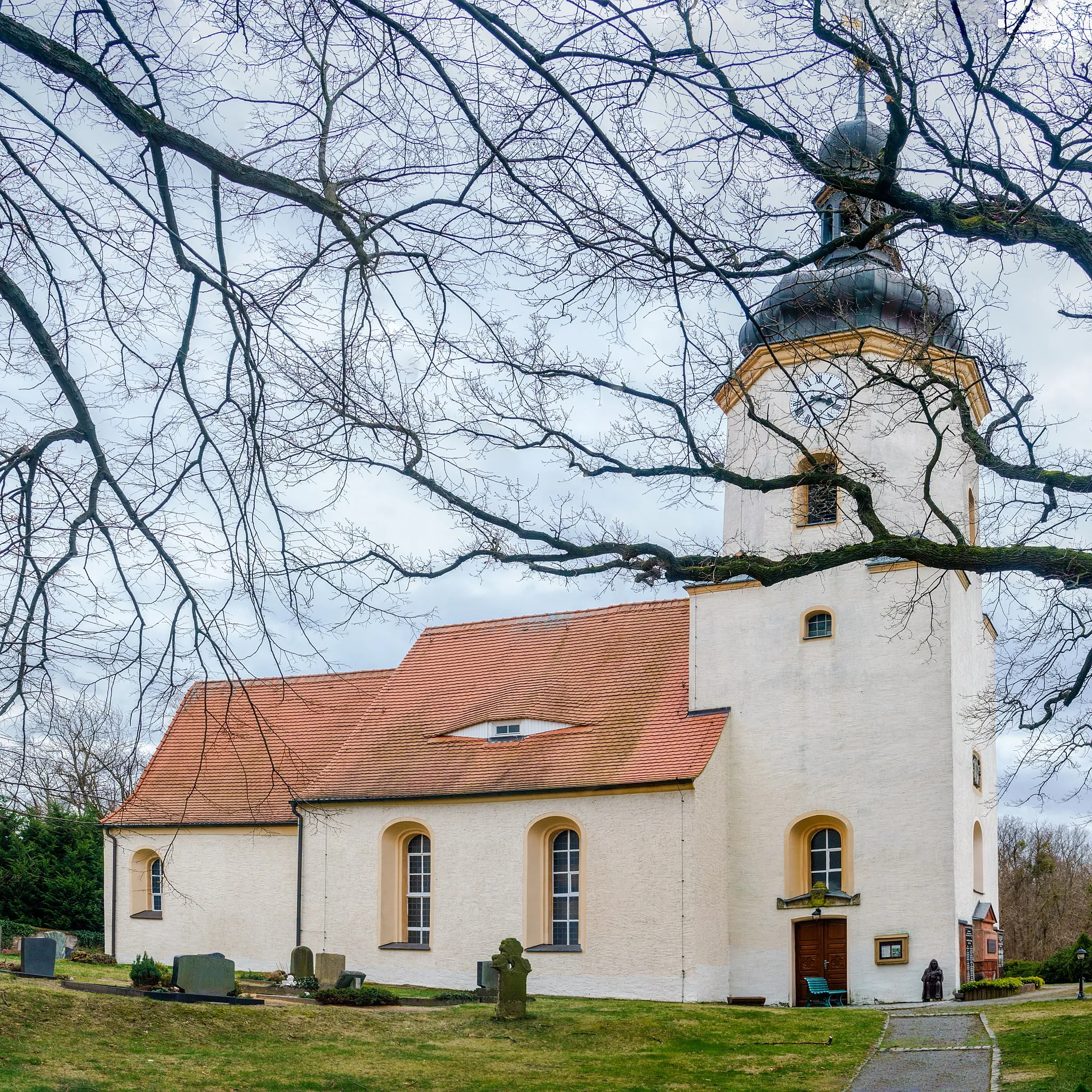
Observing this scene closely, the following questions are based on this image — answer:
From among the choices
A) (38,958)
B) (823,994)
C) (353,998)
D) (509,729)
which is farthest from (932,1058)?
(38,958)

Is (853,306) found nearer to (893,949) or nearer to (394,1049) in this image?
(394,1049)

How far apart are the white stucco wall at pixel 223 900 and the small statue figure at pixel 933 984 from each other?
12379mm

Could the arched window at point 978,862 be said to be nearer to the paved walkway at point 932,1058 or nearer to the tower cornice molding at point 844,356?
the paved walkway at point 932,1058

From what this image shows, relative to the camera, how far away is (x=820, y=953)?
22750 millimetres

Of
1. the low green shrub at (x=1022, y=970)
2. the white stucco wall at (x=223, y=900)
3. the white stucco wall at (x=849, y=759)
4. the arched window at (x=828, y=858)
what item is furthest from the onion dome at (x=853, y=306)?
the white stucco wall at (x=223, y=900)

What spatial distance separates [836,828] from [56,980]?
1321 centimetres

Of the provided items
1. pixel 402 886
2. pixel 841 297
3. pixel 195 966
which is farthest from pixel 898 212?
pixel 402 886

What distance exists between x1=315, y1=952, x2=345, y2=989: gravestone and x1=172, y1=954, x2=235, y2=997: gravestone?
2968 millimetres

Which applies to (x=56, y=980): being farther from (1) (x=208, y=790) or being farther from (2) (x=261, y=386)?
(2) (x=261, y=386)

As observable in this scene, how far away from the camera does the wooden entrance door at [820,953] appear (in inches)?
891

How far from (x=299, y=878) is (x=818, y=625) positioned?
11.7 meters

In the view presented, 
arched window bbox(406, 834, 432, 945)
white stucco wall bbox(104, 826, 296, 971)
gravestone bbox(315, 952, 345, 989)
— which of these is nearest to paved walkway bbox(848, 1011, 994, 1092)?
gravestone bbox(315, 952, 345, 989)

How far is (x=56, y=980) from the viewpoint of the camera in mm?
19438

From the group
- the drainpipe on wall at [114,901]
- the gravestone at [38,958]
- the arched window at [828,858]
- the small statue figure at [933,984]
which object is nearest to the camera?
the gravestone at [38,958]
